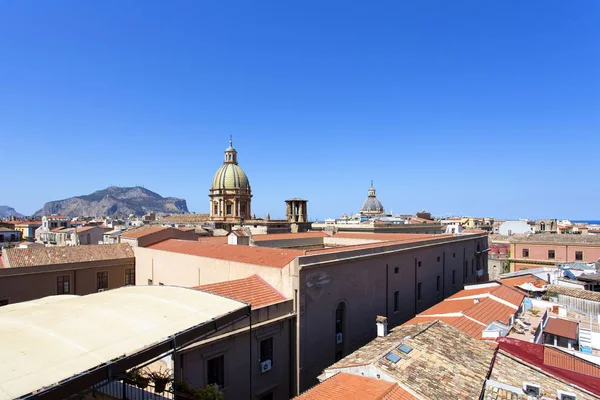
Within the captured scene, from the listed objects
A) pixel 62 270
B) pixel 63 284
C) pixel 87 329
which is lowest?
pixel 63 284

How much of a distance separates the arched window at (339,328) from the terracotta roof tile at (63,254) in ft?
60.2

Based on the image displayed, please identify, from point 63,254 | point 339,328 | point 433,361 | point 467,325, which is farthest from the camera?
point 63,254

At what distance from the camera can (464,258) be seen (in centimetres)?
3350

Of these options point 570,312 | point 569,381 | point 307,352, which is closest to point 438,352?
point 569,381

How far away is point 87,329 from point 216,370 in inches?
268

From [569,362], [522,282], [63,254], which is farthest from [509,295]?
[63,254]

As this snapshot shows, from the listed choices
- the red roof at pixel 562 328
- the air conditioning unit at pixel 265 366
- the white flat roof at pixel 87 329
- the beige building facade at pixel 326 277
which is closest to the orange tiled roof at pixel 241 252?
the beige building facade at pixel 326 277

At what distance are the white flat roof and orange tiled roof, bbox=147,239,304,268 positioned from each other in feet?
25.3

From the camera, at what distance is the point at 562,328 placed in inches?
660

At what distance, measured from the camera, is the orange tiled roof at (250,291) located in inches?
567

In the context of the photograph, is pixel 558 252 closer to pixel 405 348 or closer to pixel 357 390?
pixel 405 348

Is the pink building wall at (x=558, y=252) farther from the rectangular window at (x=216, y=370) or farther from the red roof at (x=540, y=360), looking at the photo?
the rectangular window at (x=216, y=370)

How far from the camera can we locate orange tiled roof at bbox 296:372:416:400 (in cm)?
959

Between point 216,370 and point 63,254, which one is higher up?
point 63,254
